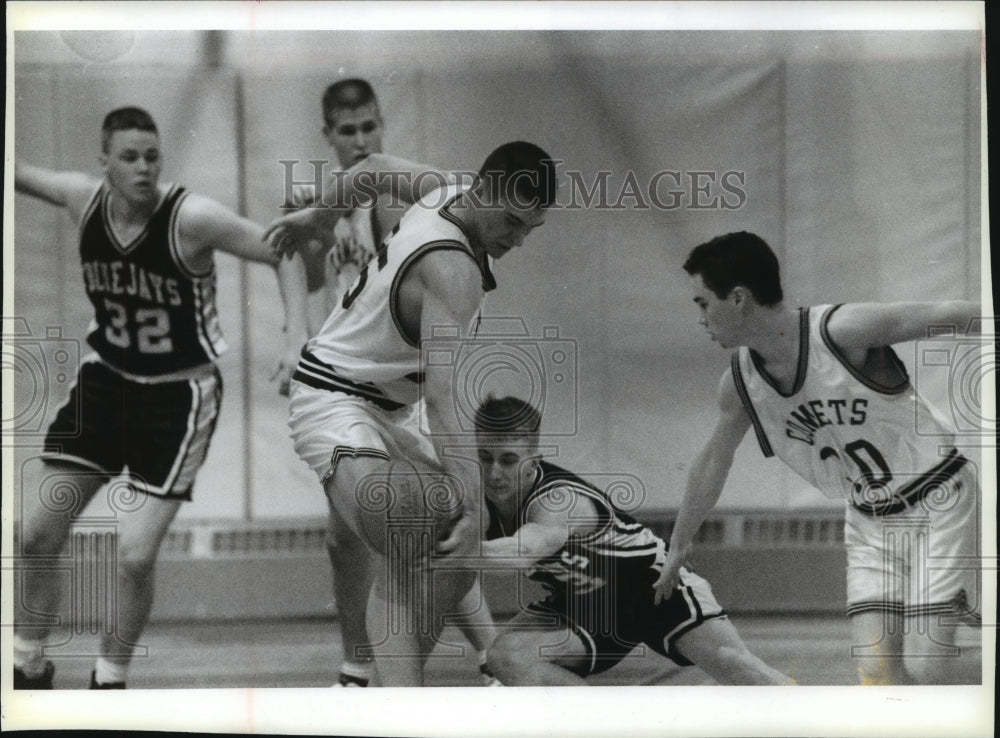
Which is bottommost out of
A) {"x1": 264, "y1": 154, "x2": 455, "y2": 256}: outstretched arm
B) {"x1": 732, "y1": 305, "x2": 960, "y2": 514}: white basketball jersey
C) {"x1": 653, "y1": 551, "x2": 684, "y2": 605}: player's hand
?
{"x1": 653, "y1": 551, "x2": 684, "y2": 605}: player's hand

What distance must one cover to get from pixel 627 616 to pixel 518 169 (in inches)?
55.4

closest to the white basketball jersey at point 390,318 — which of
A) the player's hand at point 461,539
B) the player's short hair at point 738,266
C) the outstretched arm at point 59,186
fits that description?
the player's hand at point 461,539

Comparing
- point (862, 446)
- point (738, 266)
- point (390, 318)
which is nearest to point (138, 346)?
point (390, 318)

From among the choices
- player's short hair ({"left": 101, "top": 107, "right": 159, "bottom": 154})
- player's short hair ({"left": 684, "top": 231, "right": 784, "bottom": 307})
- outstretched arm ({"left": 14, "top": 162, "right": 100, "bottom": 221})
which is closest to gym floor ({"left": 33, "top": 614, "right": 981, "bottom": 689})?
player's short hair ({"left": 684, "top": 231, "right": 784, "bottom": 307})

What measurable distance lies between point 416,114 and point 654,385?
110 centimetres

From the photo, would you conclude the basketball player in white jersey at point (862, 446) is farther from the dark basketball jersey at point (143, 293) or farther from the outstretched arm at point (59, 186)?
the outstretched arm at point (59, 186)

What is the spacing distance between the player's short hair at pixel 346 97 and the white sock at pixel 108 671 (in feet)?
5.89

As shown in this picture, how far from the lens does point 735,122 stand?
3.41 metres

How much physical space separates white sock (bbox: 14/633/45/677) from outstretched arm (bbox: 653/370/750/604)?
1.94 meters

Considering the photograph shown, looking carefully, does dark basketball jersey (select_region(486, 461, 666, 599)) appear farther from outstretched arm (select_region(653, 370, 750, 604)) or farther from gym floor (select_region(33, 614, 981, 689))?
gym floor (select_region(33, 614, 981, 689))

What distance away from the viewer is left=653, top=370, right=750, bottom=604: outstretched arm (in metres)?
3.43

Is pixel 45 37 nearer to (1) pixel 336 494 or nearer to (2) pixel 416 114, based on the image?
(2) pixel 416 114

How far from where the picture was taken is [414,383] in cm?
338

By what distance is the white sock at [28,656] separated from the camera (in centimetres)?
346
